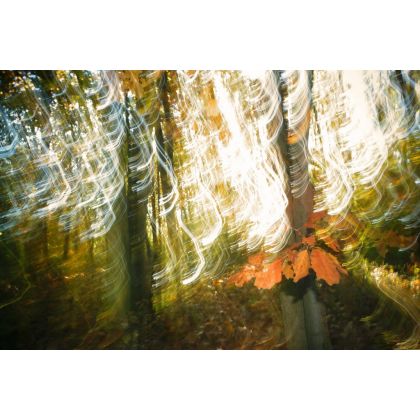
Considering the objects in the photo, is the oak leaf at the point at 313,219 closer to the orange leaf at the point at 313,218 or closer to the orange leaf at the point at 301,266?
the orange leaf at the point at 313,218

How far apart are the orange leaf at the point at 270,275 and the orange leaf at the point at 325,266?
240 mm

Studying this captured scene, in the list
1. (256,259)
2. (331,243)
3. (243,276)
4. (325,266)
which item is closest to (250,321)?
(243,276)

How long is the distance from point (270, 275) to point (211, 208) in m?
0.61

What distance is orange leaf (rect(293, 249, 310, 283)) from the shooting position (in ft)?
10.1

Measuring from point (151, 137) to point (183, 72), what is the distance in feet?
1.64

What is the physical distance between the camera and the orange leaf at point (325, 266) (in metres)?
3.08

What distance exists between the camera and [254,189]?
310cm

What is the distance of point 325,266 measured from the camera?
122 inches

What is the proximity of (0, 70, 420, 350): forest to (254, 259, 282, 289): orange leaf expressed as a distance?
0.04 feet

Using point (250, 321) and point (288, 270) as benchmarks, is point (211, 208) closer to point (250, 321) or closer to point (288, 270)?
point (288, 270)

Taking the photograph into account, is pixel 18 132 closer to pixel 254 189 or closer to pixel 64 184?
pixel 64 184

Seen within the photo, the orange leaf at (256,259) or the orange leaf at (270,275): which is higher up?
the orange leaf at (256,259)

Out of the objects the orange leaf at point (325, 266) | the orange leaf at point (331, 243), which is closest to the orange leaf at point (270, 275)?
the orange leaf at point (325, 266)
